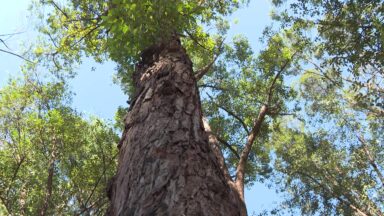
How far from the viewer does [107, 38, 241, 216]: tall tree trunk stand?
2.33 metres

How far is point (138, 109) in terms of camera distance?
13.3ft

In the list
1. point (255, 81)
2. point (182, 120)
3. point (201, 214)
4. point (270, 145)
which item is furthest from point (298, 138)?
point (201, 214)

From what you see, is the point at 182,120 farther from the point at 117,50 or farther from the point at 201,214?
the point at 117,50

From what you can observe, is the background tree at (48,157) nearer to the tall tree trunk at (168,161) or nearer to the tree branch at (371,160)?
the tall tree trunk at (168,161)

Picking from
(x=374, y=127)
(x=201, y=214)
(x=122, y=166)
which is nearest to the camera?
(x=201, y=214)

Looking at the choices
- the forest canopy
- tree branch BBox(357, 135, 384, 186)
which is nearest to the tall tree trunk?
the forest canopy

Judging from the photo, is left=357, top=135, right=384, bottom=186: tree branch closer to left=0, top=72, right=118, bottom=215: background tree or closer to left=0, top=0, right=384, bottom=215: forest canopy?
left=0, top=0, right=384, bottom=215: forest canopy

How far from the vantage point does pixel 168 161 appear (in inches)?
108

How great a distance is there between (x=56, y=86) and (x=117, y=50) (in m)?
7.00

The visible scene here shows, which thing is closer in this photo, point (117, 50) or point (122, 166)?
point (122, 166)

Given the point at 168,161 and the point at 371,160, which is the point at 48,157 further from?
the point at 371,160

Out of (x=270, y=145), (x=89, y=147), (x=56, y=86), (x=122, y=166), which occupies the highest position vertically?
(x=270, y=145)

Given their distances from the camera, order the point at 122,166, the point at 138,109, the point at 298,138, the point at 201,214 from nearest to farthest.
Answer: the point at 201,214 → the point at 122,166 → the point at 138,109 → the point at 298,138

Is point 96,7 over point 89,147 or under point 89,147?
over
